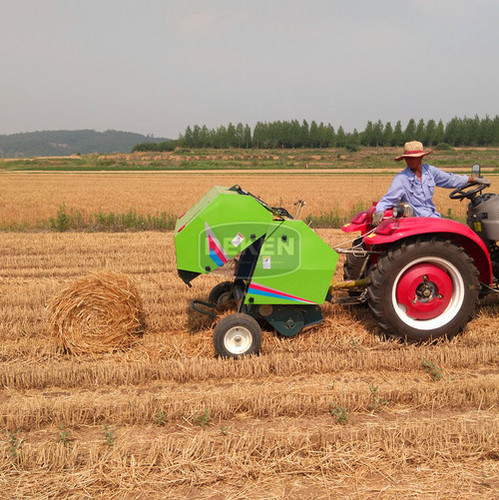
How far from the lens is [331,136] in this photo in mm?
80062

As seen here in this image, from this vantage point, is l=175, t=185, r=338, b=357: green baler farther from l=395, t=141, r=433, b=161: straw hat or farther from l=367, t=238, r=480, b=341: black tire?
l=395, t=141, r=433, b=161: straw hat

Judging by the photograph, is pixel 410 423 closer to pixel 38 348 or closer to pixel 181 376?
pixel 181 376

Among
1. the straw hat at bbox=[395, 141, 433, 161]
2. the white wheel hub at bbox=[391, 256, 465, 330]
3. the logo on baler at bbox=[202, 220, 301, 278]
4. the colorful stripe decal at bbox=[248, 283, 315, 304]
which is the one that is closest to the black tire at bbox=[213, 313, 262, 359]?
Result: the colorful stripe decal at bbox=[248, 283, 315, 304]

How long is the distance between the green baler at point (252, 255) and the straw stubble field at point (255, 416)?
1.04 feet

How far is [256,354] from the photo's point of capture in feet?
13.7

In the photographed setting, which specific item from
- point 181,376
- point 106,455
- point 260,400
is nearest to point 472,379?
point 260,400

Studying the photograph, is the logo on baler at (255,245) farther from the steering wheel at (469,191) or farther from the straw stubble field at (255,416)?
the steering wheel at (469,191)

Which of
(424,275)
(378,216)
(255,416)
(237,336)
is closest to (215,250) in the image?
(237,336)

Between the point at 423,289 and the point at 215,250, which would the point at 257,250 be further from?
the point at 423,289

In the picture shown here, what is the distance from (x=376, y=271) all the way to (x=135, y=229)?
8828 mm

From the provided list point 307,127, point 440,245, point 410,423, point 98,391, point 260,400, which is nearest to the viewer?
point 410,423

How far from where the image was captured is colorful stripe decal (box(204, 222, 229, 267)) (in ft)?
13.0

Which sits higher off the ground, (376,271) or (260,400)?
(376,271)

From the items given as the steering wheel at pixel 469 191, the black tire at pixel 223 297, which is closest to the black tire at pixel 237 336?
the black tire at pixel 223 297
